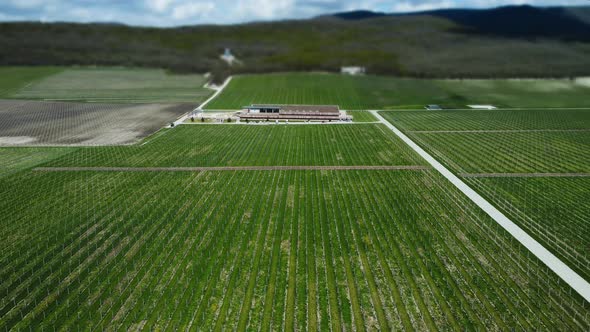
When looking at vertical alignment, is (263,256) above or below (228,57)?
below

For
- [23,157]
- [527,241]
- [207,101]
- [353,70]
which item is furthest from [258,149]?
[353,70]

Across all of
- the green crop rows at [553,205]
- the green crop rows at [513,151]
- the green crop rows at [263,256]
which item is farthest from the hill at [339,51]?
the green crop rows at [263,256]

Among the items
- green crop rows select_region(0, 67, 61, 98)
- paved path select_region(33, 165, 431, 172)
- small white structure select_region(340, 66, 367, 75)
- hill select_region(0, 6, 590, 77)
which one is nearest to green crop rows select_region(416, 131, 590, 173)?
paved path select_region(33, 165, 431, 172)

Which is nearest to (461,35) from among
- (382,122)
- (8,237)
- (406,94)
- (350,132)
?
(406,94)

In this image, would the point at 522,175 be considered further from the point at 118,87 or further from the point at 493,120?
the point at 118,87

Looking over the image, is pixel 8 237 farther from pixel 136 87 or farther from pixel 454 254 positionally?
pixel 136 87

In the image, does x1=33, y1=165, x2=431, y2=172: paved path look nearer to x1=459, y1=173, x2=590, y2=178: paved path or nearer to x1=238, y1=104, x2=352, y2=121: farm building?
x1=459, y1=173, x2=590, y2=178: paved path
